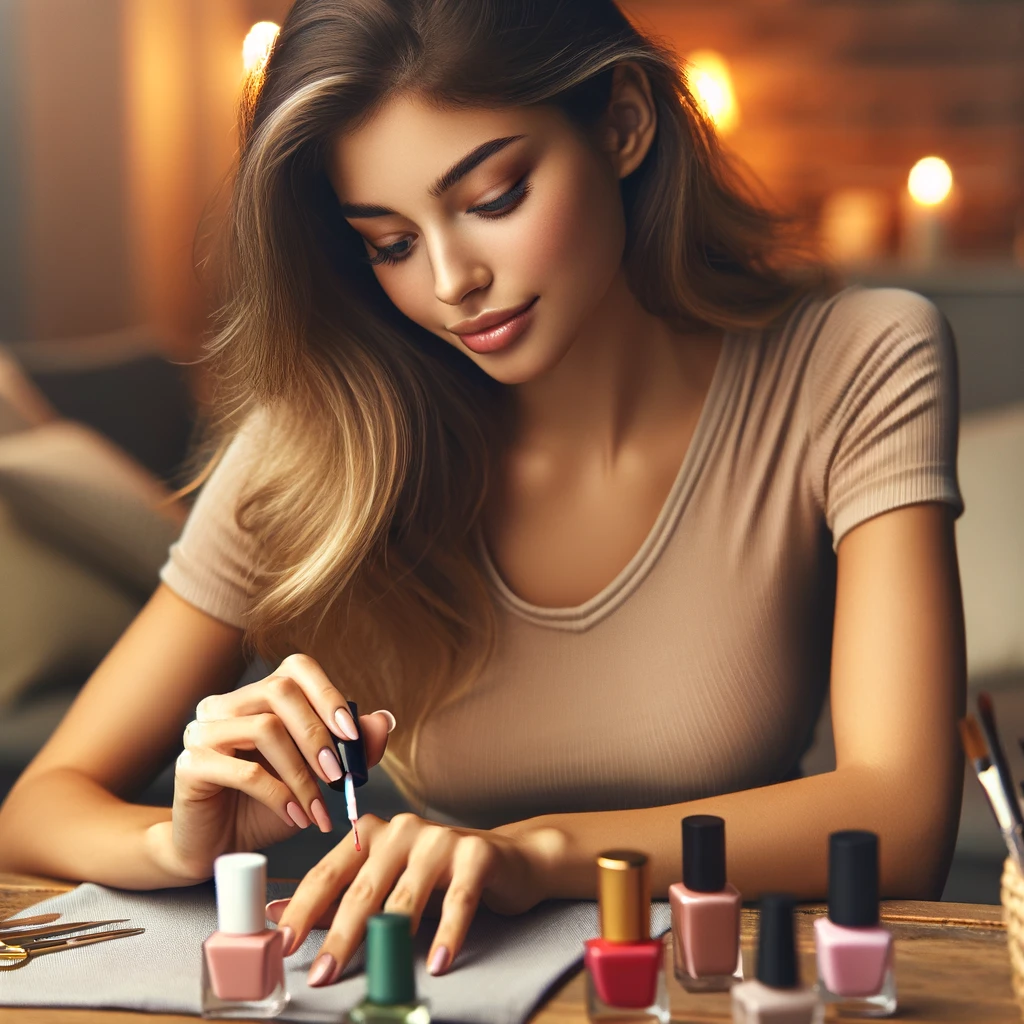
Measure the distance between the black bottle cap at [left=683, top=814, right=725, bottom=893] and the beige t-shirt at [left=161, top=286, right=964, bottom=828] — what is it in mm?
466

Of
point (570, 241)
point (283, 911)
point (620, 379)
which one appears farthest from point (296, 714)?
point (620, 379)

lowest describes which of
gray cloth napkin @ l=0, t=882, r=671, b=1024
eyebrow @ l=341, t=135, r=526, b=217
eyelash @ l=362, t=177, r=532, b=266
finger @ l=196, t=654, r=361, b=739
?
gray cloth napkin @ l=0, t=882, r=671, b=1024

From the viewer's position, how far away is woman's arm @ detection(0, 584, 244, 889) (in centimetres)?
106

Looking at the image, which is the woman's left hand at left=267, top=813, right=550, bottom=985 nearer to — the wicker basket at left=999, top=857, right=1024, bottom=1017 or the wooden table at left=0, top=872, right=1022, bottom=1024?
the wooden table at left=0, top=872, right=1022, bottom=1024

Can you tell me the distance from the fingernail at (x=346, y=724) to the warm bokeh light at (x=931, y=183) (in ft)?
12.7

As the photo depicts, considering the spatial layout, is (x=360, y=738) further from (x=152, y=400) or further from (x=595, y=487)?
(x=152, y=400)

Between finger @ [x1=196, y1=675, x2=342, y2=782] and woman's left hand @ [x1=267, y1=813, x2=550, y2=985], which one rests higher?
finger @ [x1=196, y1=675, x2=342, y2=782]

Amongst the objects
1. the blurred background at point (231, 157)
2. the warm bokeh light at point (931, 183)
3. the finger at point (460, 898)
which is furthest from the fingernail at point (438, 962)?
the warm bokeh light at point (931, 183)

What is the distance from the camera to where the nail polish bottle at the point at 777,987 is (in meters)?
0.63

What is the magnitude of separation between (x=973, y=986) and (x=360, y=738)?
0.39m

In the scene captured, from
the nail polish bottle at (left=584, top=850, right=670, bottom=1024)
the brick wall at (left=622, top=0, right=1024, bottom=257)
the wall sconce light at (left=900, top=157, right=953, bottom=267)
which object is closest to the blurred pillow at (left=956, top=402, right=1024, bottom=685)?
the nail polish bottle at (left=584, top=850, right=670, bottom=1024)

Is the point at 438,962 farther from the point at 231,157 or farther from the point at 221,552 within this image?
the point at 231,157

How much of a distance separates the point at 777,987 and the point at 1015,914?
12 centimetres

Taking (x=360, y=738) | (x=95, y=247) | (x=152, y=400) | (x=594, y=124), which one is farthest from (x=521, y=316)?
(x=95, y=247)
